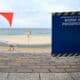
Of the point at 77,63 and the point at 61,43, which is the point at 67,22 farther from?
the point at 77,63

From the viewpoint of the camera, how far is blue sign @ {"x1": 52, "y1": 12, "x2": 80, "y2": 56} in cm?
1216

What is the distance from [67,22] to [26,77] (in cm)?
420

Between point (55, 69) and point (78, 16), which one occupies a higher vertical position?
point (78, 16)

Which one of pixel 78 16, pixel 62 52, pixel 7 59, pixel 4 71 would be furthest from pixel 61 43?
pixel 4 71

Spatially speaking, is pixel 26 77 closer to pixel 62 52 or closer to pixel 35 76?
pixel 35 76

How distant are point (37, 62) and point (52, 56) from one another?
1302 millimetres

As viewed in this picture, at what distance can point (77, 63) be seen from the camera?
36.2 feet

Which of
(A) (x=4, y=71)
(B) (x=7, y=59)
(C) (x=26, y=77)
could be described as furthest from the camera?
(B) (x=7, y=59)

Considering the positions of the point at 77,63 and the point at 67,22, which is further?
the point at 67,22

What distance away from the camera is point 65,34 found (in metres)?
12.2

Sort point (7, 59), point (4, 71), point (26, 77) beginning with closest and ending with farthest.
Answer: point (26, 77) → point (4, 71) → point (7, 59)

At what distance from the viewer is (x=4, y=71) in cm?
948

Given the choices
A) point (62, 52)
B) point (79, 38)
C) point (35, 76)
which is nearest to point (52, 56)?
point (62, 52)

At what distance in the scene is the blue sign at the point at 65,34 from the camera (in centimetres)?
1216
